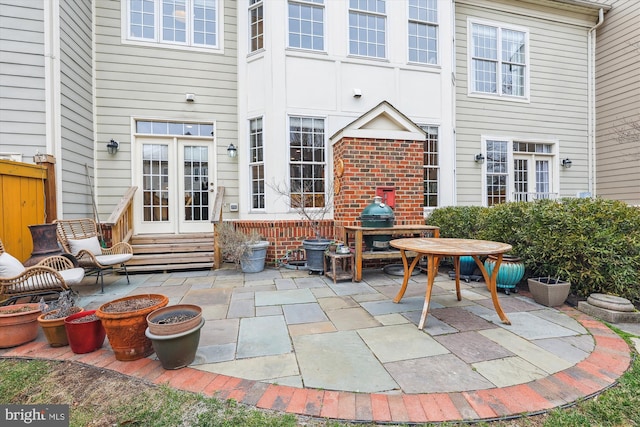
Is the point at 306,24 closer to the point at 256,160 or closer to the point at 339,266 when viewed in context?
the point at 256,160

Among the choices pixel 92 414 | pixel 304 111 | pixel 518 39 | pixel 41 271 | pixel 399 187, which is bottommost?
pixel 92 414

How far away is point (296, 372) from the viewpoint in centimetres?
203

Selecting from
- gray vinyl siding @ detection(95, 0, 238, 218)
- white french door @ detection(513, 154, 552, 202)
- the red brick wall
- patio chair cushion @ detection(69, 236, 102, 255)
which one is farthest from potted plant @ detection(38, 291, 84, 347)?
white french door @ detection(513, 154, 552, 202)

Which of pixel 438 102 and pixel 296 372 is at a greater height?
pixel 438 102

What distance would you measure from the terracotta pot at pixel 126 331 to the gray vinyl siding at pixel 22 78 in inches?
159

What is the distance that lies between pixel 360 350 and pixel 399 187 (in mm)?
3667

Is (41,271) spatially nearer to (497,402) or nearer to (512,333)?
(497,402)

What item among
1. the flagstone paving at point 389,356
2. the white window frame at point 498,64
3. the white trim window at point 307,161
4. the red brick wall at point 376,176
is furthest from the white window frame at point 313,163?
the white window frame at point 498,64

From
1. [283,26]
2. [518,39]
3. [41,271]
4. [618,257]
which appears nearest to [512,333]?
[618,257]

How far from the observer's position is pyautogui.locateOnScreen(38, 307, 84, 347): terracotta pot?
242cm

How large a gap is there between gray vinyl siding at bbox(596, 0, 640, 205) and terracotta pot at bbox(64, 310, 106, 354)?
11.4 m

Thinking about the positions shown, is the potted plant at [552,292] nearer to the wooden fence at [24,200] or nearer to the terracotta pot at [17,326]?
the terracotta pot at [17,326]

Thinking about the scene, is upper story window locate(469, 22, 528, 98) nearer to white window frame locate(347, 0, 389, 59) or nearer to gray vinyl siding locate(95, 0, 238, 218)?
white window frame locate(347, 0, 389, 59)

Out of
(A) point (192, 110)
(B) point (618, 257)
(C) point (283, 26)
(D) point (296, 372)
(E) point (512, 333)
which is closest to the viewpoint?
(D) point (296, 372)
